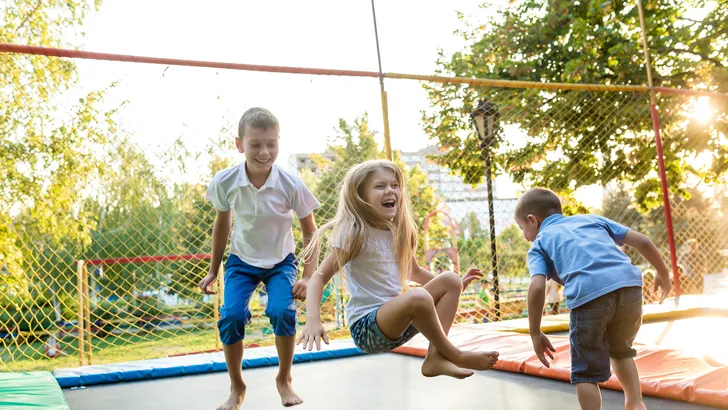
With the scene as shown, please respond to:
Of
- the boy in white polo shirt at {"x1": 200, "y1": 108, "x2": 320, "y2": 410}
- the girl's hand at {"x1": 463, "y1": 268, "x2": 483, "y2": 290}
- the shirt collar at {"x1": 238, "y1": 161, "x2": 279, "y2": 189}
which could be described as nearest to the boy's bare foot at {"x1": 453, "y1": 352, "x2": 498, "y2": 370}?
the girl's hand at {"x1": 463, "y1": 268, "x2": 483, "y2": 290}

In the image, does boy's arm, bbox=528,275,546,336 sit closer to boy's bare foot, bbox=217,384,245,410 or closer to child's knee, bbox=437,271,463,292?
child's knee, bbox=437,271,463,292

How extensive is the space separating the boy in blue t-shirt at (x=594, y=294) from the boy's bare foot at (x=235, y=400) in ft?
3.32

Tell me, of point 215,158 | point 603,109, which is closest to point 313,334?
point 215,158

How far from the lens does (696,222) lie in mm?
8297

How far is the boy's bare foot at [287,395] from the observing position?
6.82 feet

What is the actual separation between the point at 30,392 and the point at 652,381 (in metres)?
2.38

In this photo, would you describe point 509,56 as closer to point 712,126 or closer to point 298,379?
point 712,126

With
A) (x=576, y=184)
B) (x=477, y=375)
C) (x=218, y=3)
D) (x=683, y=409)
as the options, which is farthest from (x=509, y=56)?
(x=683, y=409)

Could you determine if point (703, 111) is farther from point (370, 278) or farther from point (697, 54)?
point (370, 278)

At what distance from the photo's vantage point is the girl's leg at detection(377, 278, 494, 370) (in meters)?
1.72

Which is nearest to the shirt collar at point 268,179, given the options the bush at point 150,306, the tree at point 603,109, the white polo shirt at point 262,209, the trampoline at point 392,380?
the white polo shirt at point 262,209

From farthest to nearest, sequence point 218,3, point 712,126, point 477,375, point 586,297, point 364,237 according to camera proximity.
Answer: point 218,3
point 712,126
point 477,375
point 364,237
point 586,297

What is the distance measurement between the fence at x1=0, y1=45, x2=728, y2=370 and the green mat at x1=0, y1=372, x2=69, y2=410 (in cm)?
57

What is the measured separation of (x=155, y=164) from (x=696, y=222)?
6897 mm
